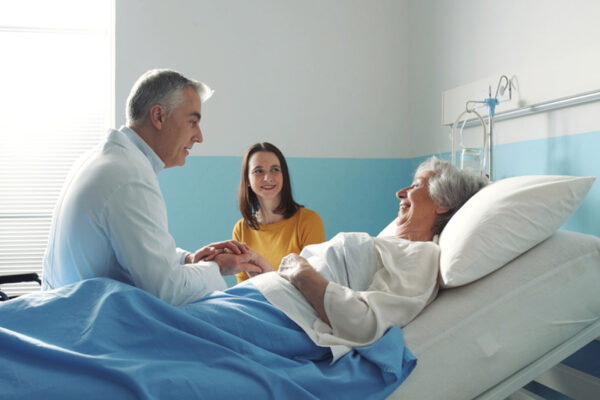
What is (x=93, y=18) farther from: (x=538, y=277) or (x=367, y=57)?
(x=538, y=277)

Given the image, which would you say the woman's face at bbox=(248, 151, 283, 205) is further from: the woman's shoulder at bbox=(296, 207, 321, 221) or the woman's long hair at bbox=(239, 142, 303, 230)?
the woman's shoulder at bbox=(296, 207, 321, 221)

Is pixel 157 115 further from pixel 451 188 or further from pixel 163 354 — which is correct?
pixel 451 188

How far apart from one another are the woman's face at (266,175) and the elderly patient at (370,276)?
2.71 feet

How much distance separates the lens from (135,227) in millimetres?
1389

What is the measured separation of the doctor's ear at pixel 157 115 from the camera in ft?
5.70

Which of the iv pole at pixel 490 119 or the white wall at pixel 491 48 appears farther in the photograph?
the iv pole at pixel 490 119

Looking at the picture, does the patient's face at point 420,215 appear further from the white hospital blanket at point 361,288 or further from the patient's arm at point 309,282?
the patient's arm at point 309,282

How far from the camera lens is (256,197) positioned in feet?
9.35

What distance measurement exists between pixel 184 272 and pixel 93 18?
3.00 metres

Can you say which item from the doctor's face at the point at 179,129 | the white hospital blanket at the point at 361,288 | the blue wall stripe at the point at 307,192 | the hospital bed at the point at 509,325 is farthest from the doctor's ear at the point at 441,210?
the blue wall stripe at the point at 307,192

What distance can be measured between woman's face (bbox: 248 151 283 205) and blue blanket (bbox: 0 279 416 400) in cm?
135

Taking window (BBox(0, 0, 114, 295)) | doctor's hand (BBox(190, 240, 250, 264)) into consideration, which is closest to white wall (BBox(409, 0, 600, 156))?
doctor's hand (BBox(190, 240, 250, 264))

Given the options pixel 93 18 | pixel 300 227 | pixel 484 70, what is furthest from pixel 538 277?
pixel 93 18

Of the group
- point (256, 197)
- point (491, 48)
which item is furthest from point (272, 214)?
point (491, 48)
